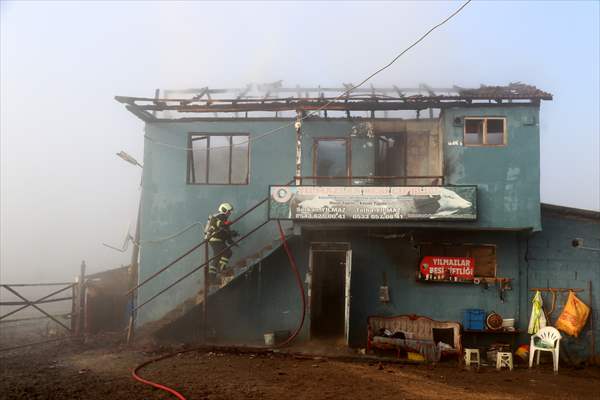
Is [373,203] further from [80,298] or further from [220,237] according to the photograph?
[80,298]

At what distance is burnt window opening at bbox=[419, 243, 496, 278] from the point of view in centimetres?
1505

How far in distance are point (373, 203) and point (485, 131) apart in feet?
13.3

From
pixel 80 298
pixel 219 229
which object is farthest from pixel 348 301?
pixel 80 298

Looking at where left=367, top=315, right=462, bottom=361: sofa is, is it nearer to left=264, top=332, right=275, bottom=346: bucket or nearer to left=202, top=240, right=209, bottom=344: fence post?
left=264, top=332, right=275, bottom=346: bucket

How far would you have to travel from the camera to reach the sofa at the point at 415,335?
1377cm

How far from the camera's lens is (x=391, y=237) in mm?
15375

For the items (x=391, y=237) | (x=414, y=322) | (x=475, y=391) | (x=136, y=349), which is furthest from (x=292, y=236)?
A: (x=475, y=391)

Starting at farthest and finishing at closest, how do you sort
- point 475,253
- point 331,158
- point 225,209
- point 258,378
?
point 331,158
point 475,253
point 225,209
point 258,378

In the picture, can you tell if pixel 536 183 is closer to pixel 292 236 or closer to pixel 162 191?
pixel 292 236

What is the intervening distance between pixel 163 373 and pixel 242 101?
819 cm

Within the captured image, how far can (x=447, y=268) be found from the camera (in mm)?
15086

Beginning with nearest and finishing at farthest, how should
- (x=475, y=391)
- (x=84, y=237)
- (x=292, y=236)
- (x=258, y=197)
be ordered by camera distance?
(x=475, y=391)
(x=292, y=236)
(x=258, y=197)
(x=84, y=237)

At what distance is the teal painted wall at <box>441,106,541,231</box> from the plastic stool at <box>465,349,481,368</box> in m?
3.43

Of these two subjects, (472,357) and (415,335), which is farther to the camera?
(415,335)
